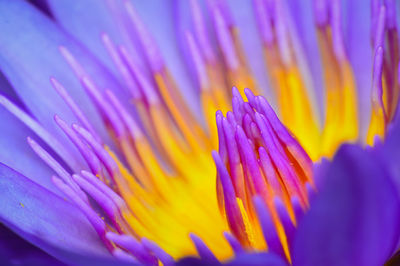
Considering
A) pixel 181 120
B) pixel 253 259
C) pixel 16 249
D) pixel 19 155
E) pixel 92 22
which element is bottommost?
pixel 253 259

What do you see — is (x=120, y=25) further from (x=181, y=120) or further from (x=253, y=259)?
(x=253, y=259)

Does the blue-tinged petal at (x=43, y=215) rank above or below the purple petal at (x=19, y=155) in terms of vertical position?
below

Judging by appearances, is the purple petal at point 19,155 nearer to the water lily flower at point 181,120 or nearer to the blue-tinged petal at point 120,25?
the water lily flower at point 181,120

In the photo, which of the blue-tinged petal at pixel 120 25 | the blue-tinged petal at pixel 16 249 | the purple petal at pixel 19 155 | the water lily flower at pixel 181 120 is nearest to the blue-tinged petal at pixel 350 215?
the water lily flower at pixel 181 120

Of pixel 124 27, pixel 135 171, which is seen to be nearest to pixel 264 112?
pixel 135 171

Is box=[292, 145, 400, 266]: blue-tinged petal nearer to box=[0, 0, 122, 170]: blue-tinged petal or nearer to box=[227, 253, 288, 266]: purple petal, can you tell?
box=[227, 253, 288, 266]: purple petal

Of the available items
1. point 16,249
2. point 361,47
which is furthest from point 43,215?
point 361,47
